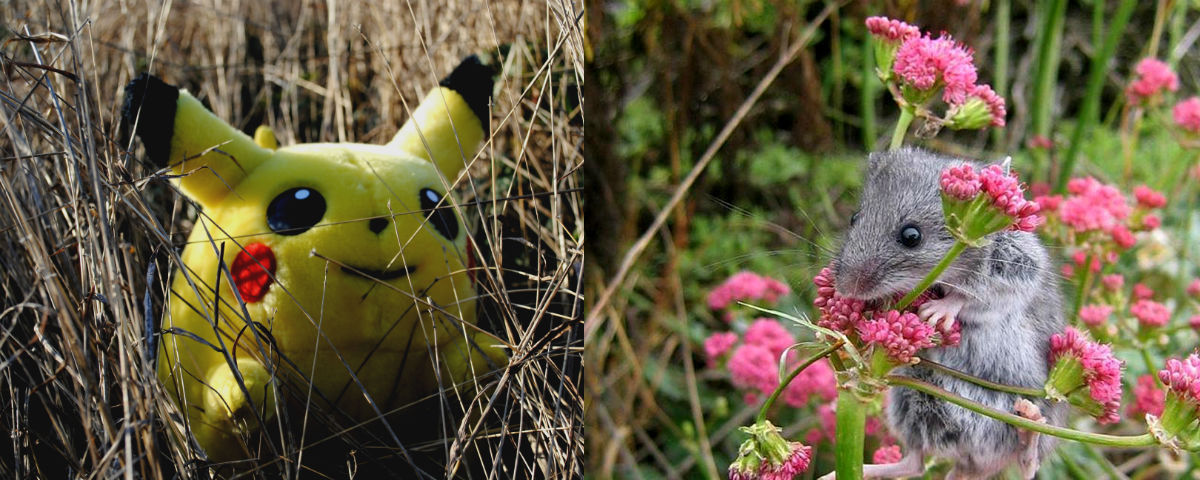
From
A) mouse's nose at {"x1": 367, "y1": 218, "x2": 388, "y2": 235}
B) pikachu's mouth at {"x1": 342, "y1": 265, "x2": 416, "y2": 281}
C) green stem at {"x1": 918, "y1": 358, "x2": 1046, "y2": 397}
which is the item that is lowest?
pikachu's mouth at {"x1": 342, "y1": 265, "x2": 416, "y2": 281}

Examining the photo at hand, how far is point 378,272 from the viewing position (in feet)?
3.32

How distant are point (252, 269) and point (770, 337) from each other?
0.75 meters

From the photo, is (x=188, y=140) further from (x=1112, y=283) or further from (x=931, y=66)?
(x=1112, y=283)

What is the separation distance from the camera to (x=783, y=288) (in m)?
1.49

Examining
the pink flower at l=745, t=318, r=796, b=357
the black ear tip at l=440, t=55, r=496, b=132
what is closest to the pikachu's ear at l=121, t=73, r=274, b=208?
the black ear tip at l=440, t=55, r=496, b=132

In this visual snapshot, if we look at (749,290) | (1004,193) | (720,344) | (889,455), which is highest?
(1004,193)

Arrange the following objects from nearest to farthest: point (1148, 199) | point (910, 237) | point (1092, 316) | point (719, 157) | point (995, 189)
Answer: point (995, 189) → point (910, 237) → point (1092, 316) → point (1148, 199) → point (719, 157)

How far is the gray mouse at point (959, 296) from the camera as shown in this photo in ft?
2.01

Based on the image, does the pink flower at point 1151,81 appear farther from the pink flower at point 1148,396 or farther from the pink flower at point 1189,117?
the pink flower at point 1148,396

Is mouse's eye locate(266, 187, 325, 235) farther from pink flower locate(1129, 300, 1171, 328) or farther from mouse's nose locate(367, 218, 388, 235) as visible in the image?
pink flower locate(1129, 300, 1171, 328)

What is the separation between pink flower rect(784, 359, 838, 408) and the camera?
1.25 m

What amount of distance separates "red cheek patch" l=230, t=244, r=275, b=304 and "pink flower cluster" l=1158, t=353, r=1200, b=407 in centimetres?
80

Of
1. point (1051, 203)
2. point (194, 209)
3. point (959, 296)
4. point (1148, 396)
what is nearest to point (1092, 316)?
point (1051, 203)

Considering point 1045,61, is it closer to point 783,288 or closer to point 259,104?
point 783,288
